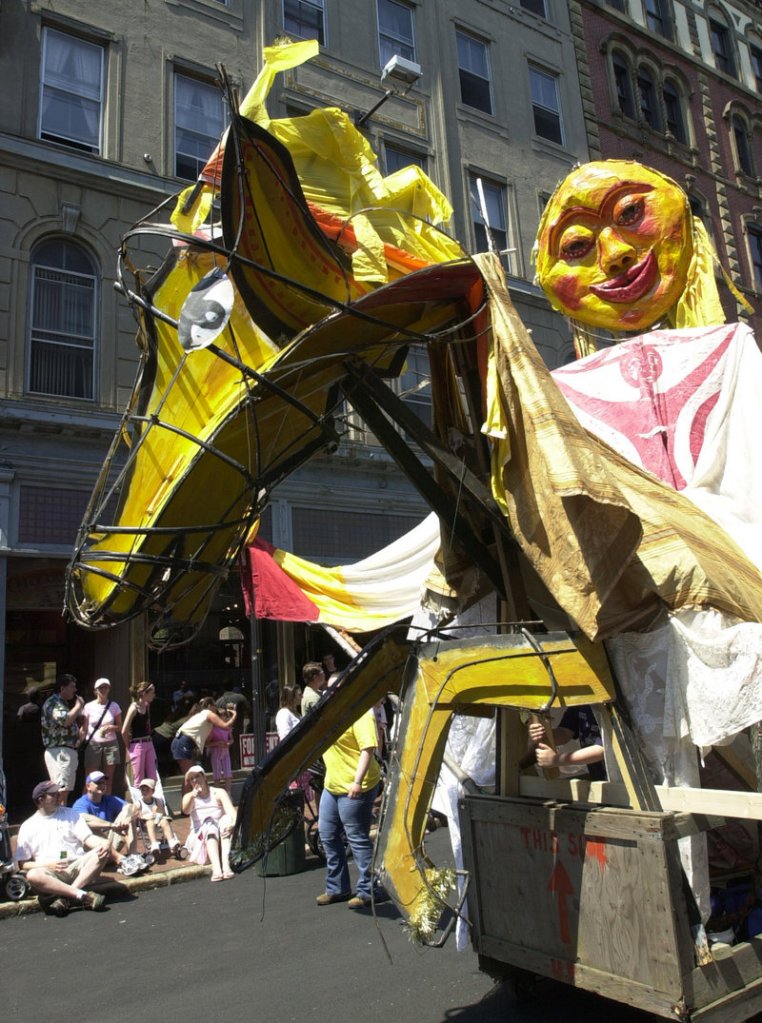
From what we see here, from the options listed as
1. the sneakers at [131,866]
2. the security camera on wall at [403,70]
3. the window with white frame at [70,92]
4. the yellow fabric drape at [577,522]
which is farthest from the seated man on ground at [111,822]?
the security camera on wall at [403,70]

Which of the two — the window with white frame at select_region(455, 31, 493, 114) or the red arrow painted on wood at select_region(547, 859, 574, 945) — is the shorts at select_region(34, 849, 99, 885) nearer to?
the red arrow painted on wood at select_region(547, 859, 574, 945)

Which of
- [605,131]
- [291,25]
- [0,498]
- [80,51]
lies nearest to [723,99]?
[605,131]

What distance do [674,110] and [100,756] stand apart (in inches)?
888

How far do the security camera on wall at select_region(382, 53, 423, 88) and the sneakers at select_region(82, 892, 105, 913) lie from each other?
48.8 feet

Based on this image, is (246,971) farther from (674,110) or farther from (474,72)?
(674,110)

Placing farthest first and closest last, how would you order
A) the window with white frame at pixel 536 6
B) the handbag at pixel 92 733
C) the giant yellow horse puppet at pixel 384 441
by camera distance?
the window with white frame at pixel 536 6
the handbag at pixel 92 733
the giant yellow horse puppet at pixel 384 441

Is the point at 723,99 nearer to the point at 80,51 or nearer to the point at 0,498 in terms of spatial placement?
the point at 80,51

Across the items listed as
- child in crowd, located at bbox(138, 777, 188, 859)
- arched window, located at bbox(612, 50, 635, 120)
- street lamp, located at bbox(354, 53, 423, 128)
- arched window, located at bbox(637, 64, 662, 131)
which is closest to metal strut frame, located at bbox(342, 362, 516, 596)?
child in crowd, located at bbox(138, 777, 188, 859)

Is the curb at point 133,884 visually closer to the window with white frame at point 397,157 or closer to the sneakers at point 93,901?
the sneakers at point 93,901

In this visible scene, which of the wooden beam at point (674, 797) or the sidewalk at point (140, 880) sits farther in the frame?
the sidewalk at point (140, 880)

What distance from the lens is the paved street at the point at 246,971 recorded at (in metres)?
4.45

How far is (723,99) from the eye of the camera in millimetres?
24219

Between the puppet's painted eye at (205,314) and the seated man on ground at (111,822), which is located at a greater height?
the puppet's painted eye at (205,314)

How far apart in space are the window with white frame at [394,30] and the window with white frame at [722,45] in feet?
38.9
